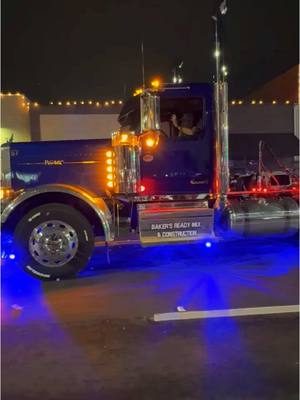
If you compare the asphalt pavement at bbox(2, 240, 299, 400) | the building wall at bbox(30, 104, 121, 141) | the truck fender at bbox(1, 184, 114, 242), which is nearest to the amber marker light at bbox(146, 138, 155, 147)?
the truck fender at bbox(1, 184, 114, 242)

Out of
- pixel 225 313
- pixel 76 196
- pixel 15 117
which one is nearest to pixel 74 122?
pixel 15 117

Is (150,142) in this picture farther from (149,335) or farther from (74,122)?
(74,122)

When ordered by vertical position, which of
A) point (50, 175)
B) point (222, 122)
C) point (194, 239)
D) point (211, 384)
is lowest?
point (211, 384)

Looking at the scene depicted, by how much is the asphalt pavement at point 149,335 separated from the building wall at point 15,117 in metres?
6.77

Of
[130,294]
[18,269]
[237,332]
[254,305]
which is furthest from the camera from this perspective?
[18,269]

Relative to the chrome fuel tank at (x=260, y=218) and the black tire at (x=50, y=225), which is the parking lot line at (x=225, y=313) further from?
the chrome fuel tank at (x=260, y=218)

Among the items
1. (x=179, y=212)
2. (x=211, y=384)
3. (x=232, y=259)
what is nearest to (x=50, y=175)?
(x=179, y=212)

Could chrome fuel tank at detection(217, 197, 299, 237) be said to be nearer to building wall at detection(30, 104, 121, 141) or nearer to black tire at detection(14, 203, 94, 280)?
black tire at detection(14, 203, 94, 280)

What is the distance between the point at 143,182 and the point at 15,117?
782cm

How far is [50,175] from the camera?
7227 mm

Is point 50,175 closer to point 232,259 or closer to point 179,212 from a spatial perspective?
point 179,212

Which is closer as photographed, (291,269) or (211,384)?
(211,384)

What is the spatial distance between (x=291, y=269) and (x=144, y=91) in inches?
126

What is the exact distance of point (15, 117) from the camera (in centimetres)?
1398
